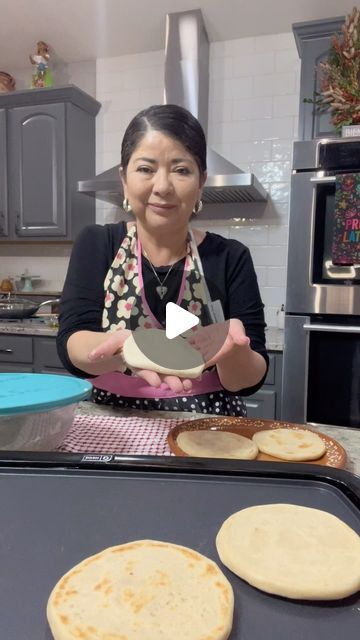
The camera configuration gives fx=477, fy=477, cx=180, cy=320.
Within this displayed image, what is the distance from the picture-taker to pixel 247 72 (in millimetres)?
2127

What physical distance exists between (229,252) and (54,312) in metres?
1.67

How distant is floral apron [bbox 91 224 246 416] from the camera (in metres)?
0.71

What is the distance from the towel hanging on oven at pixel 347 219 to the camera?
56.3 inches

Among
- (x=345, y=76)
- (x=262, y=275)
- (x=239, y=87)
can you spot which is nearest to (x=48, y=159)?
(x=239, y=87)

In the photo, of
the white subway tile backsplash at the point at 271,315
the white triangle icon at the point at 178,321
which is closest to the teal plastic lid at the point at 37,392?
the white triangle icon at the point at 178,321

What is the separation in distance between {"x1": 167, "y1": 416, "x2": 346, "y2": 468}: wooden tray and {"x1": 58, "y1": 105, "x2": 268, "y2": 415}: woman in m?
0.06

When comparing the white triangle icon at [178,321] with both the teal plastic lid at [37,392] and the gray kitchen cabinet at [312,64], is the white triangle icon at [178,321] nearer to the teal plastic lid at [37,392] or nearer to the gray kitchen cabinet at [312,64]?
the teal plastic lid at [37,392]

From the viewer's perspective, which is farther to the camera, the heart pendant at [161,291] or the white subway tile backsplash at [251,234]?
the white subway tile backsplash at [251,234]

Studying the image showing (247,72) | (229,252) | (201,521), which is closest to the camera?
(201,521)

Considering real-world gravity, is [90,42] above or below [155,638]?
above

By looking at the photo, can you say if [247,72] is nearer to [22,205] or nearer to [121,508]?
[22,205]

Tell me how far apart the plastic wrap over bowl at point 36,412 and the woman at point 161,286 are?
0.20 ft

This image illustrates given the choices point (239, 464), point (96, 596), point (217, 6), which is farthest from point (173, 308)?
point (217, 6)

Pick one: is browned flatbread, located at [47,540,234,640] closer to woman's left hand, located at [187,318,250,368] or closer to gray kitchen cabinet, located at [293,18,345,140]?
woman's left hand, located at [187,318,250,368]
